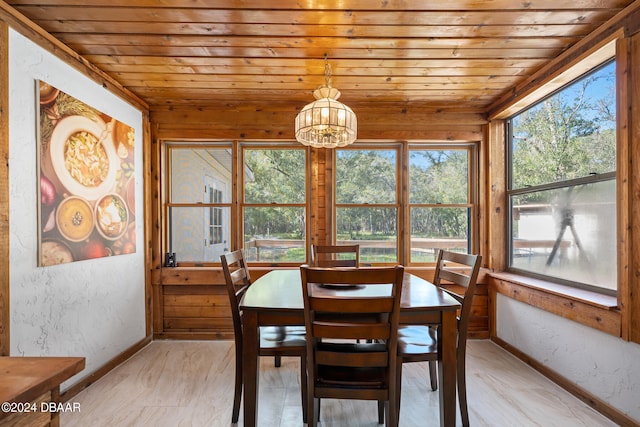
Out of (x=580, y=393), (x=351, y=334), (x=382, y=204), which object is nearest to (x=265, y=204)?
(x=382, y=204)

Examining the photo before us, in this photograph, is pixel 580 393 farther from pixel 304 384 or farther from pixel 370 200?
pixel 370 200

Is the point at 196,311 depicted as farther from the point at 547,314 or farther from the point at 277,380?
the point at 547,314

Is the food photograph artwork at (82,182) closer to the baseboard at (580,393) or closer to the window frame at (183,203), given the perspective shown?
the window frame at (183,203)

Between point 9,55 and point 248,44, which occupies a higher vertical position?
point 248,44

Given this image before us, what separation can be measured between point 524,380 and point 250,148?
3.30 metres

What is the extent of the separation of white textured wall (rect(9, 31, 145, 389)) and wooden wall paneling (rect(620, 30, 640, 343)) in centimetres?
358

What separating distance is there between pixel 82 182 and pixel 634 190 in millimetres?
3658

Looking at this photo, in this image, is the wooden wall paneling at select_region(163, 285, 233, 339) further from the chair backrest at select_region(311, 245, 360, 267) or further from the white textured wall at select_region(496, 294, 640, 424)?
the white textured wall at select_region(496, 294, 640, 424)

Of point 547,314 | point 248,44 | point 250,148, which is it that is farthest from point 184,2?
point 547,314

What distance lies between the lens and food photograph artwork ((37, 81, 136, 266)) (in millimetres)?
2053

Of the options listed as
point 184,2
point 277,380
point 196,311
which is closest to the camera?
point 184,2

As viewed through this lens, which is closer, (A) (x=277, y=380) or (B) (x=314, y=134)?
(B) (x=314, y=134)

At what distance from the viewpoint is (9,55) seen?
1.81 m

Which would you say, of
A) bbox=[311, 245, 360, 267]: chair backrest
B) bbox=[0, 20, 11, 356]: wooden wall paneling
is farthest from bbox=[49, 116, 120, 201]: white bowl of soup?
bbox=[311, 245, 360, 267]: chair backrest
